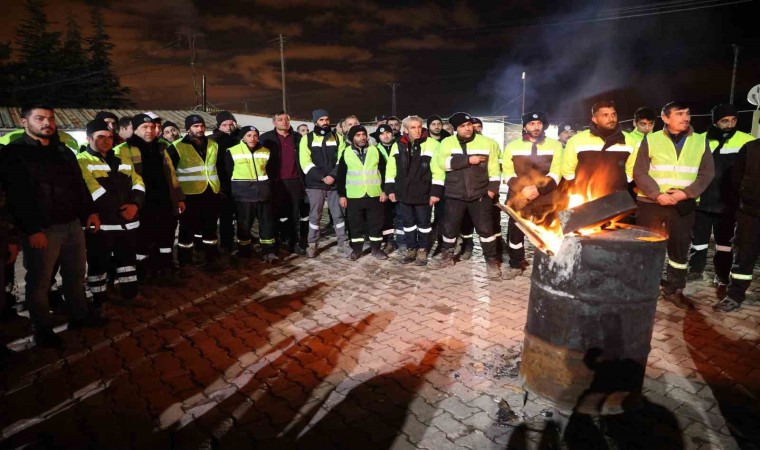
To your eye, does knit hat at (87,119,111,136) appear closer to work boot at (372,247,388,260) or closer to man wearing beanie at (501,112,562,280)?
work boot at (372,247,388,260)

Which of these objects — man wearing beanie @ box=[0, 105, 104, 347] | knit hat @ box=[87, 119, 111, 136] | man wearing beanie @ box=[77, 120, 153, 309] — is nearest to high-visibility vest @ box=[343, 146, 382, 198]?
man wearing beanie @ box=[77, 120, 153, 309]

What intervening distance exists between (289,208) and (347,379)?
14.9 feet

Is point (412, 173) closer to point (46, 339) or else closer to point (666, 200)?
point (666, 200)

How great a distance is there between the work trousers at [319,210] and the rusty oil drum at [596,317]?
4.50 meters

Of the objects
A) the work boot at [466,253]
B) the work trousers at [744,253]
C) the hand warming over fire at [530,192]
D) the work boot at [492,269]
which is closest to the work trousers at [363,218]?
the work boot at [466,253]

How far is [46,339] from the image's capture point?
425 cm

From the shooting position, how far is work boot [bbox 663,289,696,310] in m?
4.96

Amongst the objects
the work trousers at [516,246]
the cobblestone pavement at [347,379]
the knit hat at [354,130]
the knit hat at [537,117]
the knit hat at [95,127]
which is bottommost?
the cobblestone pavement at [347,379]

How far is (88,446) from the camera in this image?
2881 millimetres

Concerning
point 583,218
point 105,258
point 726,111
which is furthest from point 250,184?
point 726,111

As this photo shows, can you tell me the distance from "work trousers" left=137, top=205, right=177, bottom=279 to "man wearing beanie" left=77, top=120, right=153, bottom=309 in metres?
0.59

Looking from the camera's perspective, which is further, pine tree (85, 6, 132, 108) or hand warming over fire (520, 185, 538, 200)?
pine tree (85, 6, 132, 108)

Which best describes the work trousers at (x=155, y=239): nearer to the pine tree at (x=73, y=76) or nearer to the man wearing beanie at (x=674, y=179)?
the man wearing beanie at (x=674, y=179)

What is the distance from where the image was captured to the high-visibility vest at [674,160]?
4801 millimetres
